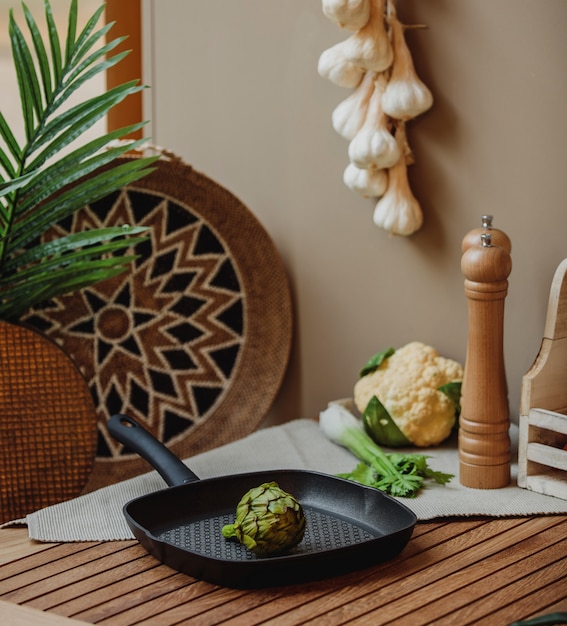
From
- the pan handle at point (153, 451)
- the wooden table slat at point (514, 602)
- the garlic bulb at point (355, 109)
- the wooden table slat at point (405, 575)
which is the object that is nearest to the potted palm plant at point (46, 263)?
the pan handle at point (153, 451)

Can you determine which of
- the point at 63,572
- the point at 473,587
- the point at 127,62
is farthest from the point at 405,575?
the point at 127,62

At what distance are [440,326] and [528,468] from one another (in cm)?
35

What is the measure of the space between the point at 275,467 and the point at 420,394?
251mm

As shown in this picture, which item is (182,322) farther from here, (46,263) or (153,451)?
(153,451)

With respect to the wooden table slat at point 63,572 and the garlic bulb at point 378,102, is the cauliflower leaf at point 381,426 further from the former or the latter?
the wooden table slat at point 63,572

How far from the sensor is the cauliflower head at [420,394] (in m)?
1.33

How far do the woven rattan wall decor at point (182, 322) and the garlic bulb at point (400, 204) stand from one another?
28 centimetres

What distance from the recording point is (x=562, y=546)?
3.36 feet

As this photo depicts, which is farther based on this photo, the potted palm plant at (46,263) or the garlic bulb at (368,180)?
the garlic bulb at (368,180)

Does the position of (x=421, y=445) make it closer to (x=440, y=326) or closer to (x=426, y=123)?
(x=440, y=326)

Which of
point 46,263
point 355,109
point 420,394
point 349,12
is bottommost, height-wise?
point 420,394

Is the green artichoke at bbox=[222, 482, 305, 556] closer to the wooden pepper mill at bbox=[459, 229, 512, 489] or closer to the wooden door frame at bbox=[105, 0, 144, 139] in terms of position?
the wooden pepper mill at bbox=[459, 229, 512, 489]

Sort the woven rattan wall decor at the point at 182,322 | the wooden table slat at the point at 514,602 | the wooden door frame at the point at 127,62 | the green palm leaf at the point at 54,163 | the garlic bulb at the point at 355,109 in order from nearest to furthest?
the wooden table slat at the point at 514,602 < the green palm leaf at the point at 54,163 < the garlic bulb at the point at 355,109 < the woven rattan wall decor at the point at 182,322 < the wooden door frame at the point at 127,62

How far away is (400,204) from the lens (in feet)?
4.62
